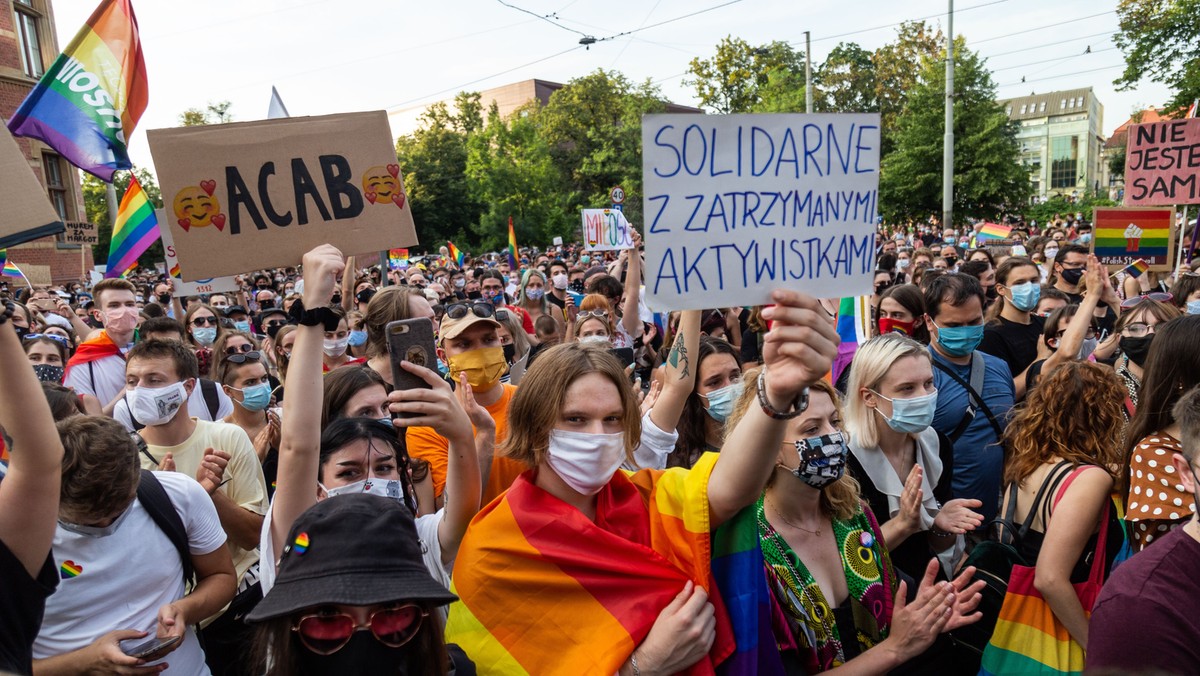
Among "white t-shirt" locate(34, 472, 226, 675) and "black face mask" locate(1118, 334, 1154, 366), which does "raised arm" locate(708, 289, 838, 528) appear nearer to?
Result: "white t-shirt" locate(34, 472, 226, 675)

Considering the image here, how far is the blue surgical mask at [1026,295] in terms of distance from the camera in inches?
237

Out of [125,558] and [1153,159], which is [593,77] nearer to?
[1153,159]

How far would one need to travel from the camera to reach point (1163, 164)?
7723 mm

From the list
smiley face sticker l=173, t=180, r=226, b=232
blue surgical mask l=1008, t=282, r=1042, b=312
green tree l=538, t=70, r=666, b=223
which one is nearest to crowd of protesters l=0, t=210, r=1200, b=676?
smiley face sticker l=173, t=180, r=226, b=232

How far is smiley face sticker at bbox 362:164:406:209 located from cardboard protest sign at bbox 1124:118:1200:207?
743 centimetres

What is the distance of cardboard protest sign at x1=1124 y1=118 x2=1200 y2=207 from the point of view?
24.7 feet

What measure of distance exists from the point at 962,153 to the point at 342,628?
3331 cm

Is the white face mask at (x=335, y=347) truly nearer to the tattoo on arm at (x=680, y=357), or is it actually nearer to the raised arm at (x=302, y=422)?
the tattoo on arm at (x=680, y=357)

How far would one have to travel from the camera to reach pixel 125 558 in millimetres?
2562

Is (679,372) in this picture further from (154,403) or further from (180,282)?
(180,282)

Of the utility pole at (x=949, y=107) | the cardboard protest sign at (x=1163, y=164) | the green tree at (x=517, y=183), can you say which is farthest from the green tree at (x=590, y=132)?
the cardboard protest sign at (x=1163, y=164)

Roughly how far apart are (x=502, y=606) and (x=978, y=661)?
6.12ft

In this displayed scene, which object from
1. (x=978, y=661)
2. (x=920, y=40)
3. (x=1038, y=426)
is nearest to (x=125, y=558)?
(x=978, y=661)

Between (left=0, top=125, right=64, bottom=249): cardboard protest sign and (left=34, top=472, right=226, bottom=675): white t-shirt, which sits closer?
(left=0, top=125, right=64, bottom=249): cardboard protest sign
